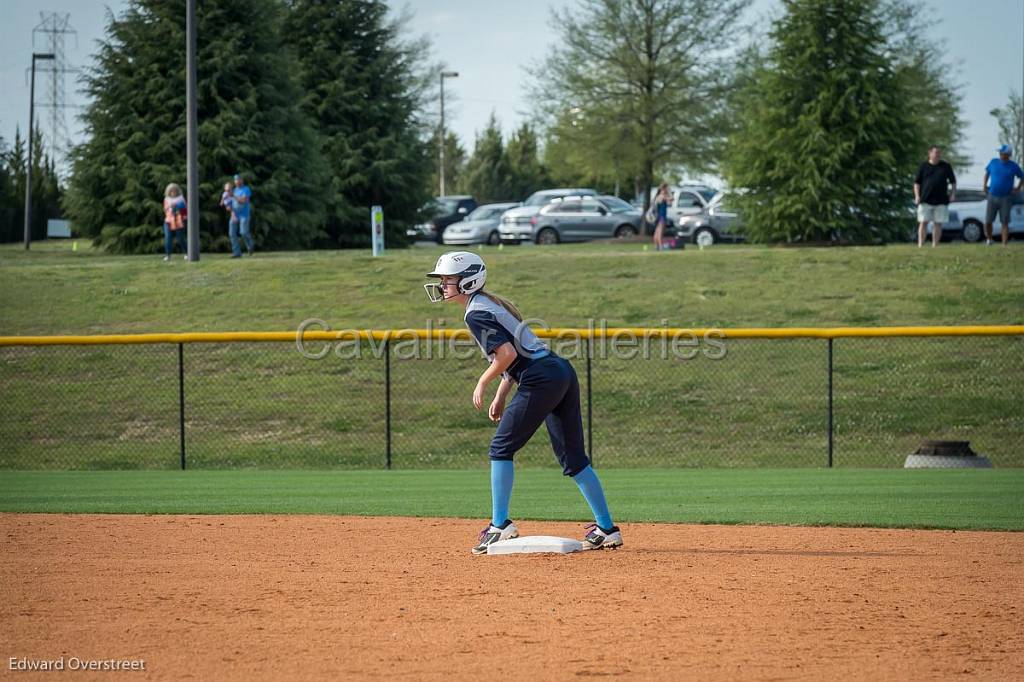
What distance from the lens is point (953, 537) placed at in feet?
31.9

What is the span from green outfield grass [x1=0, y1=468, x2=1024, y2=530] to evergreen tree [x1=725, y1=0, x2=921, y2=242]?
14810mm

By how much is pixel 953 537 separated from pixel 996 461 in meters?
7.63

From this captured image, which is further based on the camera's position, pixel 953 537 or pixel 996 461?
pixel 996 461

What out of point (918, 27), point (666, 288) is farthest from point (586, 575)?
point (918, 27)

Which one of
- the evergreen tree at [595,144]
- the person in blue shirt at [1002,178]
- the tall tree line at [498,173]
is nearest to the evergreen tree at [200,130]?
the evergreen tree at [595,144]

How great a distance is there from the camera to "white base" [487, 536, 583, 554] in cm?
872

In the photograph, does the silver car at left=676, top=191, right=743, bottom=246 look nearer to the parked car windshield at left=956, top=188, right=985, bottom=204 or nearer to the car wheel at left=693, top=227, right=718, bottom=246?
the car wheel at left=693, top=227, right=718, bottom=246

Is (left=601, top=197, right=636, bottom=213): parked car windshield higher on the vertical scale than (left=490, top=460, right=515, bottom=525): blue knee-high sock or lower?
higher

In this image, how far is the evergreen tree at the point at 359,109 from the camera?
1722 inches

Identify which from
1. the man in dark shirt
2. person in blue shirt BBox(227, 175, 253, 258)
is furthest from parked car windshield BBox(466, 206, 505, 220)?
the man in dark shirt

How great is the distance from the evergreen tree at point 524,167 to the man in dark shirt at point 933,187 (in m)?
49.3

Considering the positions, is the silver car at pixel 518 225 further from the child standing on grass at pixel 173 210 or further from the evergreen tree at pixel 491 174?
the evergreen tree at pixel 491 174

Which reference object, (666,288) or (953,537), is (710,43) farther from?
(953,537)

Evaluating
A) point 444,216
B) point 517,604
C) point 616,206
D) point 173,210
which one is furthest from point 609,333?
point 444,216
